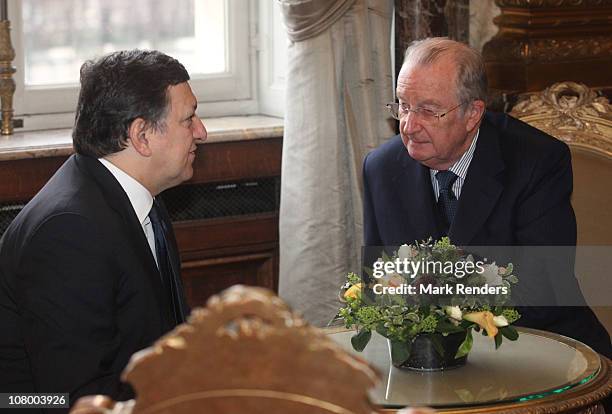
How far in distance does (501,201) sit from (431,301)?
93 centimetres

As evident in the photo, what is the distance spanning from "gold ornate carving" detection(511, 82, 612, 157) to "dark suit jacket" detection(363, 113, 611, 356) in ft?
0.82

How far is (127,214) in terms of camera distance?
250 cm

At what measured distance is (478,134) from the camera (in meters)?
3.26

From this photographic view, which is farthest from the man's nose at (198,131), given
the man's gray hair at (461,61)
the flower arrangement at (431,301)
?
the man's gray hair at (461,61)

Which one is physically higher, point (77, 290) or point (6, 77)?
point (6, 77)

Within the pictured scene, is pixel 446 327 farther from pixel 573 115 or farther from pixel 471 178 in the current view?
pixel 573 115

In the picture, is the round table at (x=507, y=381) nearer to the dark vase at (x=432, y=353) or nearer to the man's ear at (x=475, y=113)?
the dark vase at (x=432, y=353)

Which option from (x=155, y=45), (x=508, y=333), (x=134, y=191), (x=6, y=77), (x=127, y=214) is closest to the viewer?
(x=508, y=333)

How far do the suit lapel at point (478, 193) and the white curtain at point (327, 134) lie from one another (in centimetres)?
81

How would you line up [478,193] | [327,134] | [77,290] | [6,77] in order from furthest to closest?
1. [6,77]
2. [327,134]
3. [478,193]
4. [77,290]

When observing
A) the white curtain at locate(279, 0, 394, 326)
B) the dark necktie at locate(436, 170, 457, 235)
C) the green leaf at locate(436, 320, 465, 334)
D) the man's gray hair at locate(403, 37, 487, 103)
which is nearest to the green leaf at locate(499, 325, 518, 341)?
the green leaf at locate(436, 320, 465, 334)

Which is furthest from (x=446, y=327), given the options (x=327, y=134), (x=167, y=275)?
(x=327, y=134)

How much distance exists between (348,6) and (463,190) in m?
1.04

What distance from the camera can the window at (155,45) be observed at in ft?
13.9
